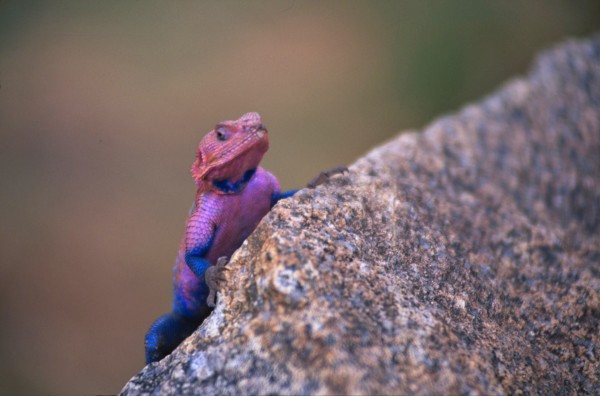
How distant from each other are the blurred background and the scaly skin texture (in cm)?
177

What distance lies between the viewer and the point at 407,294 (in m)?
1.39

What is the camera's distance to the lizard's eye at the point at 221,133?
1629 mm

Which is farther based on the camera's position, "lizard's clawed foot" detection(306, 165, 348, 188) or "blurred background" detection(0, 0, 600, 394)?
"blurred background" detection(0, 0, 600, 394)

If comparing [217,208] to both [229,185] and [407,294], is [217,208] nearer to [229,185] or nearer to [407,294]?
[229,185]

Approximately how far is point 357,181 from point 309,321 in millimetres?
771

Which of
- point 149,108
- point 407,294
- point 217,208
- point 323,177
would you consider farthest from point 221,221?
point 149,108

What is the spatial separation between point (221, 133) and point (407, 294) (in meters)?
0.76

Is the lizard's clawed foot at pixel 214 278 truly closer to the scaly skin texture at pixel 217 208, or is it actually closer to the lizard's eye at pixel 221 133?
the scaly skin texture at pixel 217 208

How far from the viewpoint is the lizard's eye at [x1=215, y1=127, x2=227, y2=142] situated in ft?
5.34

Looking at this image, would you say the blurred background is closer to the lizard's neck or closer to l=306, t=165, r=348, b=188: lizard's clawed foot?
the lizard's neck

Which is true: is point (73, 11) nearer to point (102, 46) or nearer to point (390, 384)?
point (102, 46)

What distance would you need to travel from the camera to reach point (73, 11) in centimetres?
412

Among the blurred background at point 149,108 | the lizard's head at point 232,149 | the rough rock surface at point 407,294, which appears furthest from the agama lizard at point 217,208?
the blurred background at point 149,108


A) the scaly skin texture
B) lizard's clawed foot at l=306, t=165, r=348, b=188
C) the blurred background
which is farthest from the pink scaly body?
the blurred background
